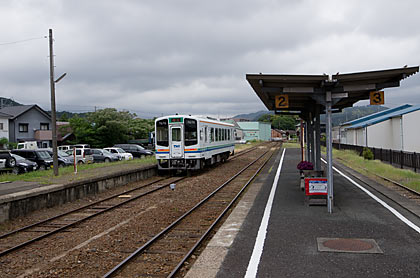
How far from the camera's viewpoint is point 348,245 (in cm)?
647

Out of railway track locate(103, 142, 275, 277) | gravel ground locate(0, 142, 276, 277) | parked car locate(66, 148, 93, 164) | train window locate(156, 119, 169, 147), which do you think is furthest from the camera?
parked car locate(66, 148, 93, 164)

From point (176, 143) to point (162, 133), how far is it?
88 cm

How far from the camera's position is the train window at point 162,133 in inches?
739

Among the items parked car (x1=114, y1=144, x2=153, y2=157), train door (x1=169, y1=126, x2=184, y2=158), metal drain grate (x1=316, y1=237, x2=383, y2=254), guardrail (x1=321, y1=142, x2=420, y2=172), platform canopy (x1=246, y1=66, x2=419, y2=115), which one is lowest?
metal drain grate (x1=316, y1=237, x2=383, y2=254)

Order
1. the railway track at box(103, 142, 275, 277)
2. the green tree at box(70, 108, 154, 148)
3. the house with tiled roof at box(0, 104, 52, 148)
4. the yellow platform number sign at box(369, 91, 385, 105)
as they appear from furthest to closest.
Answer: the green tree at box(70, 108, 154, 148) < the house with tiled roof at box(0, 104, 52, 148) < the yellow platform number sign at box(369, 91, 385, 105) < the railway track at box(103, 142, 275, 277)

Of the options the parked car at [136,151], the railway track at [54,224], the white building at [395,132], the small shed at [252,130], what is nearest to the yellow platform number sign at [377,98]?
the railway track at [54,224]

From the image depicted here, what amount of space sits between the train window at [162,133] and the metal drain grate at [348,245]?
1266 centimetres

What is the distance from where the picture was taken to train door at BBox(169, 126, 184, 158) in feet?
61.1

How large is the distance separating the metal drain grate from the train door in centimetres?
1222

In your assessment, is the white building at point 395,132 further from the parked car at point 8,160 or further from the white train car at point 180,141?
the parked car at point 8,160

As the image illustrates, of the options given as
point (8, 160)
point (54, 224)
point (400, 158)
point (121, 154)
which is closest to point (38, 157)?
point (8, 160)

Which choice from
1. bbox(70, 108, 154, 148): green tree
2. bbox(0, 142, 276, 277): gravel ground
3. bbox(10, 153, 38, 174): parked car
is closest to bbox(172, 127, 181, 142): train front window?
bbox(0, 142, 276, 277): gravel ground

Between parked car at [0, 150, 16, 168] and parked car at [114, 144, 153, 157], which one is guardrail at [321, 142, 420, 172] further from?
parked car at [0, 150, 16, 168]

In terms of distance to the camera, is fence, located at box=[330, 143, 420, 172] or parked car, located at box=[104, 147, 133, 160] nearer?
fence, located at box=[330, 143, 420, 172]
